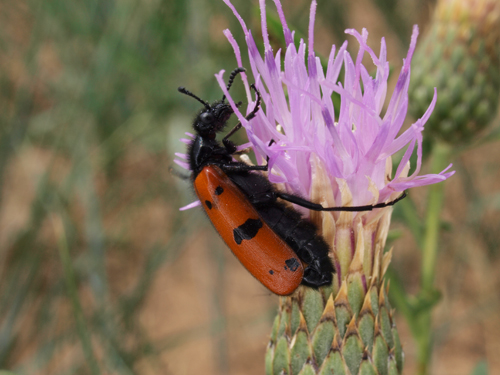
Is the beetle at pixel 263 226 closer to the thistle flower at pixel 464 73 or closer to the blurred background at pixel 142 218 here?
the blurred background at pixel 142 218

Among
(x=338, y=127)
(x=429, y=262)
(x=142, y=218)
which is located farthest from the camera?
(x=142, y=218)

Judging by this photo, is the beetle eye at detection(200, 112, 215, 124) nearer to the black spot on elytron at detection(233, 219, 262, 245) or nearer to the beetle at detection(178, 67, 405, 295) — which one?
the beetle at detection(178, 67, 405, 295)

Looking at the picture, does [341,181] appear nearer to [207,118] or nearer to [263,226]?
[263,226]

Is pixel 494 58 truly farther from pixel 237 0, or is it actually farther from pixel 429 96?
pixel 237 0

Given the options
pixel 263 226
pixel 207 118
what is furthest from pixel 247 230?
pixel 207 118

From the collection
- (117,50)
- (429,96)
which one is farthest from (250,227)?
(117,50)

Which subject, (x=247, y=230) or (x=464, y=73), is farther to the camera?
(x=464, y=73)
